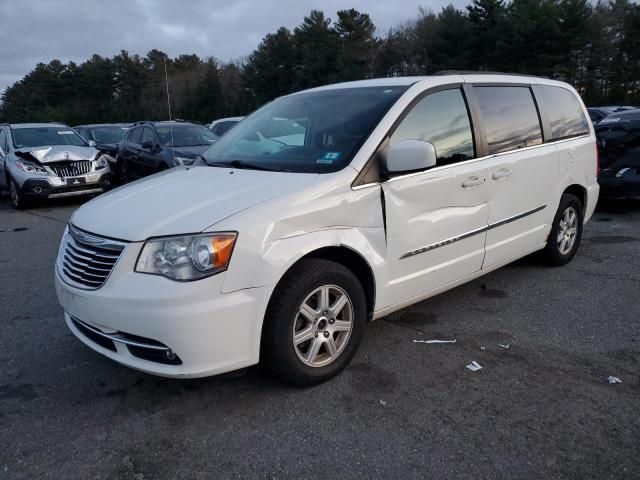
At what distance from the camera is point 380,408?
9.51ft

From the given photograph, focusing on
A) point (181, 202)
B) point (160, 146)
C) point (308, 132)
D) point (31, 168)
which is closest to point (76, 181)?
point (31, 168)

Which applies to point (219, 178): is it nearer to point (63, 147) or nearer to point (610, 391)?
point (610, 391)

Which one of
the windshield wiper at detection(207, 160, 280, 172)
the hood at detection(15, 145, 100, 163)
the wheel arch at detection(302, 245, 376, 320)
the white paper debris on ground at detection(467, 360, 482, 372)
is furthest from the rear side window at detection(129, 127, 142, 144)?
the white paper debris on ground at detection(467, 360, 482, 372)

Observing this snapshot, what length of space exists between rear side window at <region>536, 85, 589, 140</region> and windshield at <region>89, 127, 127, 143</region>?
13044mm

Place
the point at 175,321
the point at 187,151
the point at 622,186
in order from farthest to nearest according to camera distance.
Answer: the point at 187,151
the point at 622,186
the point at 175,321

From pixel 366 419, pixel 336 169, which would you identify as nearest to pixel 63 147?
pixel 336 169

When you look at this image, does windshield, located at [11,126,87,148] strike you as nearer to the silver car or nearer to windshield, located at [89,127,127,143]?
the silver car

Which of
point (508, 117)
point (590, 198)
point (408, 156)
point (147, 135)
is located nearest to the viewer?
point (408, 156)

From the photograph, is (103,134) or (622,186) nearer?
(622,186)

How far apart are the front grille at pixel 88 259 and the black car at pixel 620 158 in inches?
289

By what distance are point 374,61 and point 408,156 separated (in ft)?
138

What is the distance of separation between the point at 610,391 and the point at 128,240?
8.92ft

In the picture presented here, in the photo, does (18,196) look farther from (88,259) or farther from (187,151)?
(88,259)

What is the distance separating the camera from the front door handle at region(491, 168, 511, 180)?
4.02 m
